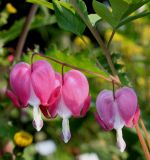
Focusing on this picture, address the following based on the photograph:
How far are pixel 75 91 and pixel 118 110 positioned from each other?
3.9 inches

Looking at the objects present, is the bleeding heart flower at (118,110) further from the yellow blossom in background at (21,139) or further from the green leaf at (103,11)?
the yellow blossom in background at (21,139)

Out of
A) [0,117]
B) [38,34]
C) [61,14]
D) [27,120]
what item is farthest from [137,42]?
[61,14]

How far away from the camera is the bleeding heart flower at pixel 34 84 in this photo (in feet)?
3.72

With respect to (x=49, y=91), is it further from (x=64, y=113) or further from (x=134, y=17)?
(x=134, y=17)

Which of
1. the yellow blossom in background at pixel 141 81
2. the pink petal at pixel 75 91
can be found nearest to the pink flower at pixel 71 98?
the pink petal at pixel 75 91

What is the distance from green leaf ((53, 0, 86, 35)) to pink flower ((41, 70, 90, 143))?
0.32 feet

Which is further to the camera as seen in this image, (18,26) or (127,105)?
(18,26)

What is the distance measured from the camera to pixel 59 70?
5.21 feet

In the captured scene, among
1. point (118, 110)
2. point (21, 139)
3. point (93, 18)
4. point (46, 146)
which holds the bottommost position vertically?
point (46, 146)

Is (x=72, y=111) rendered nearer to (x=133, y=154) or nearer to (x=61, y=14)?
(x=61, y=14)

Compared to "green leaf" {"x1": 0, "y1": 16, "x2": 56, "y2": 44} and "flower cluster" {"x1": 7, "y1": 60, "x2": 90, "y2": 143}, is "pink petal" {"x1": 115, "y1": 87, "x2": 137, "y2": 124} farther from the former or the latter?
"green leaf" {"x1": 0, "y1": 16, "x2": 56, "y2": 44}

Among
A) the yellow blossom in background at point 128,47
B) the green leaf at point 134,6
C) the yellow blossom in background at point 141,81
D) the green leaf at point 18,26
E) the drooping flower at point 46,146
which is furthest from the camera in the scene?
the yellow blossom in background at point 128,47

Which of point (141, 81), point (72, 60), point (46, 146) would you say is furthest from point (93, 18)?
point (141, 81)

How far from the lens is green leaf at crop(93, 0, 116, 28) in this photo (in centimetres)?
107
